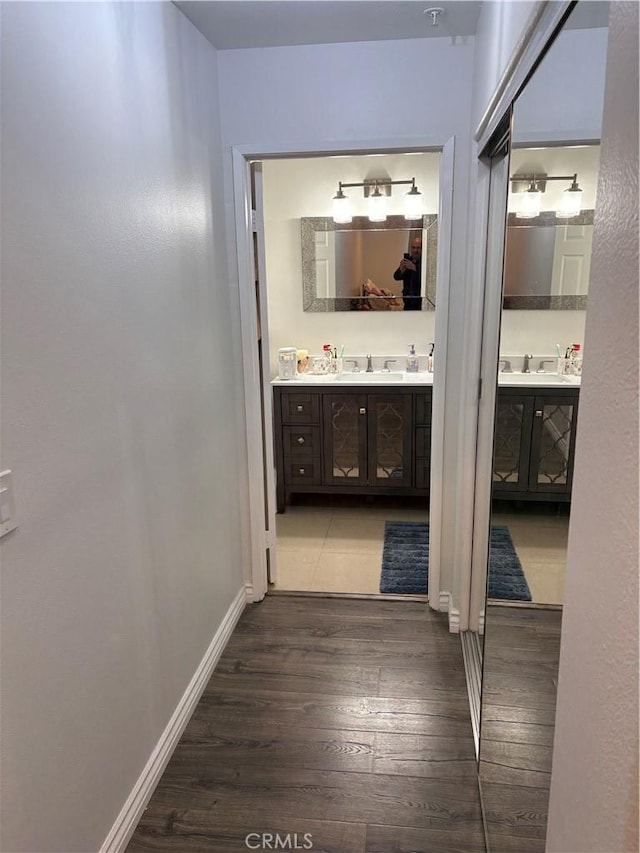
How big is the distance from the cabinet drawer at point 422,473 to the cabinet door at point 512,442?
1.87 m

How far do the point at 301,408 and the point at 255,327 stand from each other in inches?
48.3

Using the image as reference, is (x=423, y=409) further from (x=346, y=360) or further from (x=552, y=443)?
(x=552, y=443)

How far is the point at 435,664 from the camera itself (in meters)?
2.48

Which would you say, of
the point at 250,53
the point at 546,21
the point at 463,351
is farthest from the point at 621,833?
the point at 250,53

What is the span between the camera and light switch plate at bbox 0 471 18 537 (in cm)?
117

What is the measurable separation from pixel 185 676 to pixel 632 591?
1900mm

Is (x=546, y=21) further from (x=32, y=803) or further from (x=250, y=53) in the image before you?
(x=32, y=803)

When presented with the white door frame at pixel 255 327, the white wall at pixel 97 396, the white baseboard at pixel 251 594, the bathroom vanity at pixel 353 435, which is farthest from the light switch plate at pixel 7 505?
the bathroom vanity at pixel 353 435

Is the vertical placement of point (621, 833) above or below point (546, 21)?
below

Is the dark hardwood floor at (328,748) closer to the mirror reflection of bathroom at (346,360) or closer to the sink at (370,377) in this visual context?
the mirror reflection of bathroom at (346,360)

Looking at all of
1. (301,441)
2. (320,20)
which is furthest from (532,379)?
(301,441)

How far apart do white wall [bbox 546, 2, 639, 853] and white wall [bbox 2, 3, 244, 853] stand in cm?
107

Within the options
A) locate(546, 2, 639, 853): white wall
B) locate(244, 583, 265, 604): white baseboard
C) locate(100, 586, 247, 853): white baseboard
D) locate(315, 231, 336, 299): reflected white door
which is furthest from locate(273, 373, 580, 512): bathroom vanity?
locate(546, 2, 639, 853): white wall

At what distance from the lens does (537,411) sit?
141 cm
